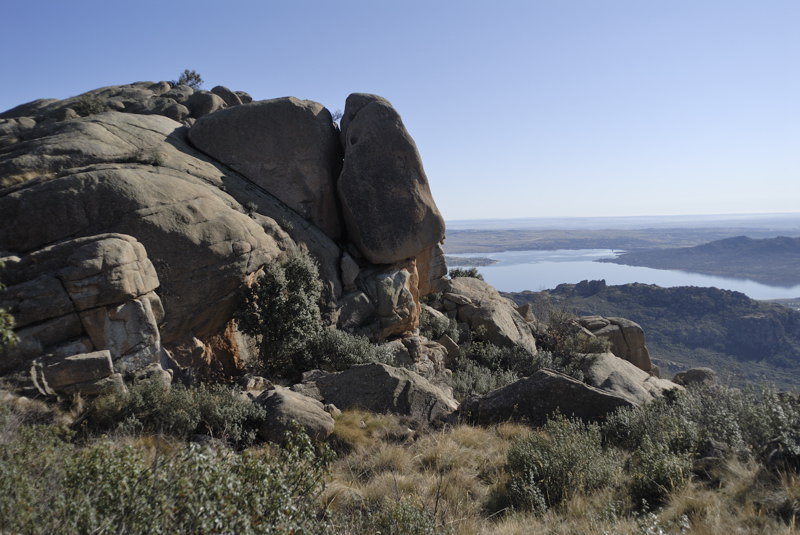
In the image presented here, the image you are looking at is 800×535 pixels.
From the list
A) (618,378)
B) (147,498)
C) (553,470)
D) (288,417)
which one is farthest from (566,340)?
(147,498)

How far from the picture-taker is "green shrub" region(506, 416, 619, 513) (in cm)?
645

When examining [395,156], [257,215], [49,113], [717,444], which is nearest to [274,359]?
[257,215]

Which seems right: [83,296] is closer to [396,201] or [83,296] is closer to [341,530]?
[341,530]

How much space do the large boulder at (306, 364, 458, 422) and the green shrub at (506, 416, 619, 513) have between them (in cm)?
292

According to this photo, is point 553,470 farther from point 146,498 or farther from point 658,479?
point 146,498

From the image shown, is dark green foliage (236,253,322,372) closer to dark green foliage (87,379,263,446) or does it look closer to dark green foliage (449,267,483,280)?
dark green foliage (87,379,263,446)

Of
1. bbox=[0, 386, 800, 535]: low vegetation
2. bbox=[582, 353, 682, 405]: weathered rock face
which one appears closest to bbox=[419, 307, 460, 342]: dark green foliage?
bbox=[582, 353, 682, 405]: weathered rock face

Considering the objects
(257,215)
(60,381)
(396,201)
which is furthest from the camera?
(396,201)

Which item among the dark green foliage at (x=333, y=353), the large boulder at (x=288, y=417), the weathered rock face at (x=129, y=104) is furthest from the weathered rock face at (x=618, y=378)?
the weathered rock face at (x=129, y=104)

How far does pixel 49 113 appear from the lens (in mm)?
15586

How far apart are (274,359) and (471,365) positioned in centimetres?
692

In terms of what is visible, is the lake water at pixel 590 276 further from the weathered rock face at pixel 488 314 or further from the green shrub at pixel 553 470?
the green shrub at pixel 553 470

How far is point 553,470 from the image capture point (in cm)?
682

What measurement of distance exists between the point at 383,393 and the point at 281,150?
32.0ft
